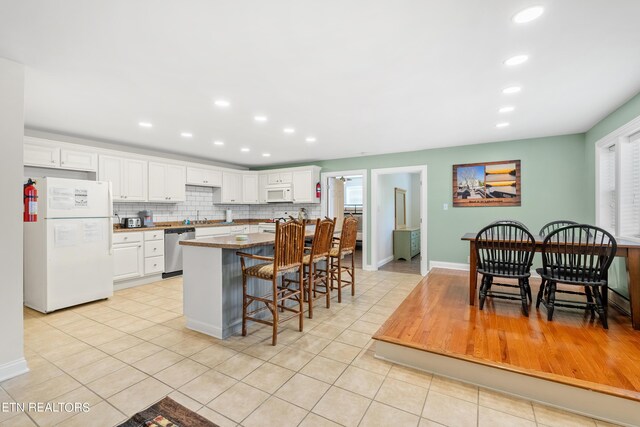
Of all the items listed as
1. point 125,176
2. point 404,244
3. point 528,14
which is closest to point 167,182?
point 125,176

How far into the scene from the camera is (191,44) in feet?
A: 6.61

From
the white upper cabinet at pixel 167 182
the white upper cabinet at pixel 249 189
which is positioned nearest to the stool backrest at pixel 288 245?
the white upper cabinet at pixel 167 182

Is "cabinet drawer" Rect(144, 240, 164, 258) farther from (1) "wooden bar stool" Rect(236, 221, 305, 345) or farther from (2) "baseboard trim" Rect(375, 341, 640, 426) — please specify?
(2) "baseboard trim" Rect(375, 341, 640, 426)

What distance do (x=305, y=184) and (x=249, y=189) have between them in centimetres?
153

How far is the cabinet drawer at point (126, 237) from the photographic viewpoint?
14.3 ft

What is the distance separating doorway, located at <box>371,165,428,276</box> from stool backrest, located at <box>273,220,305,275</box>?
10.8 ft

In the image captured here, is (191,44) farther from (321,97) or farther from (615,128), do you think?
(615,128)

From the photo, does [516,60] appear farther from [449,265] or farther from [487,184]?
[449,265]

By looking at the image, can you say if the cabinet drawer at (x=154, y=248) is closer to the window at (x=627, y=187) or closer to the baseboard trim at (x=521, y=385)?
the baseboard trim at (x=521, y=385)

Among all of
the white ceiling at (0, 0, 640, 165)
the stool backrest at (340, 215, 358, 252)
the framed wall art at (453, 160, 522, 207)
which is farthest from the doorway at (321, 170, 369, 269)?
the white ceiling at (0, 0, 640, 165)

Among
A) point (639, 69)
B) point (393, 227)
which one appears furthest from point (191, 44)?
point (393, 227)

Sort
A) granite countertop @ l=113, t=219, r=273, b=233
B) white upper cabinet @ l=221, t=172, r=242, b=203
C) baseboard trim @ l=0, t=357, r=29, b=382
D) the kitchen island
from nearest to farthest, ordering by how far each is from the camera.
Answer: baseboard trim @ l=0, t=357, r=29, b=382
the kitchen island
granite countertop @ l=113, t=219, r=273, b=233
white upper cabinet @ l=221, t=172, r=242, b=203

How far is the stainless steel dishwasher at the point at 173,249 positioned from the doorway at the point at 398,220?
Result: 3682 mm

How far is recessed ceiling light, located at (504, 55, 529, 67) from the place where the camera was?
2186 mm
